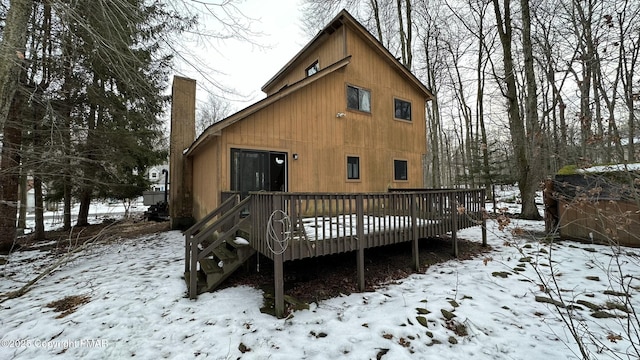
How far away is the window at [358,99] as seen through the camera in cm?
920

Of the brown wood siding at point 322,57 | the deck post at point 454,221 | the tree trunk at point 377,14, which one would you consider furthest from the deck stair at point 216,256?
the tree trunk at point 377,14

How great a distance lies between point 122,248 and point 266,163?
502 centimetres

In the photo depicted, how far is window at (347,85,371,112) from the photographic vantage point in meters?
9.20

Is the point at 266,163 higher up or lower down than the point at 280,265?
higher up

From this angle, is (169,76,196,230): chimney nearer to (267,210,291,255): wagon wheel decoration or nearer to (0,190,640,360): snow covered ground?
(0,190,640,360): snow covered ground

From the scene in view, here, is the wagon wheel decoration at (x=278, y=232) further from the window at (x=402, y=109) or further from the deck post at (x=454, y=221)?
the window at (x=402, y=109)

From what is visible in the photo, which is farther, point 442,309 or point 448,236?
point 448,236

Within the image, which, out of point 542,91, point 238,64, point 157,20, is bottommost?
point 238,64

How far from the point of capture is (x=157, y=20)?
5016 millimetres

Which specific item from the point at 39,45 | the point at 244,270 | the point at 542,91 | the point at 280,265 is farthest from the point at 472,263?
the point at 542,91

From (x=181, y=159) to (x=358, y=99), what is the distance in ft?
23.5

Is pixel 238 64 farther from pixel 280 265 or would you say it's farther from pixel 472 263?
pixel 472 263

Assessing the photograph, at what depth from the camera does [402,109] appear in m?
10.6

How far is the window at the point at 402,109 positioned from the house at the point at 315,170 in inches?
2.1
